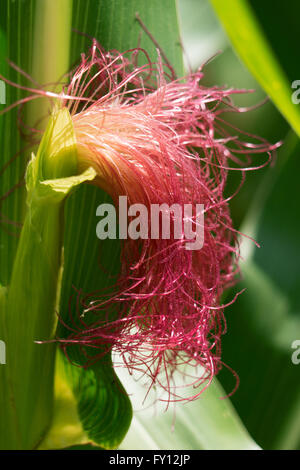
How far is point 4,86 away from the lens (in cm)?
62

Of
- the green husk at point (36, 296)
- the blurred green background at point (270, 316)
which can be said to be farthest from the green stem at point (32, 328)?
the blurred green background at point (270, 316)

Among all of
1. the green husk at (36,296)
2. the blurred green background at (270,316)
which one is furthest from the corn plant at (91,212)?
the blurred green background at (270,316)

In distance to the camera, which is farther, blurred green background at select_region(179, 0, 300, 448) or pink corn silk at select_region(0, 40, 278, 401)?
blurred green background at select_region(179, 0, 300, 448)

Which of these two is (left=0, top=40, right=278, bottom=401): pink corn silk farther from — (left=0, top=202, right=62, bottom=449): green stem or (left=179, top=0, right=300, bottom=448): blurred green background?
(left=179, top=0, right=300, bottom=448): blurred green background

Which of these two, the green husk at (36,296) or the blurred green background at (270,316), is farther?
the blurred green background at (270,316)

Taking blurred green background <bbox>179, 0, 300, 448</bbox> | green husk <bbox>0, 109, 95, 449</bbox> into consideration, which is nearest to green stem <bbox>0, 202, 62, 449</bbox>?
green husk <bbox>0, 109, 95, 449</bbox>

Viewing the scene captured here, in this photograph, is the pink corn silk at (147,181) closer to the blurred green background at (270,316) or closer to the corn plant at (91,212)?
the corn plant at (91,212)

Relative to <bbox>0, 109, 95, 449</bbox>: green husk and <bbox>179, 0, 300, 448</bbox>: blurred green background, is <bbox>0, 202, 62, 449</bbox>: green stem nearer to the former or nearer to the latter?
<bbox>0, 109, 95, 449</bbox>: green husk

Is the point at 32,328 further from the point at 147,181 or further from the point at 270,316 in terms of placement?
the point at 270,316

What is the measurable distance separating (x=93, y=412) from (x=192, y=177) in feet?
1.15

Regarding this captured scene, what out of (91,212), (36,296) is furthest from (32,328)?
(91,212)

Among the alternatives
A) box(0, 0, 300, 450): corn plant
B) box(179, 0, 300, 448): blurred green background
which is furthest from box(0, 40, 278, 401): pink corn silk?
box(179, 0, 300, 448): blurred green background

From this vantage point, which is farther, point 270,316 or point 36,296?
point 270,316

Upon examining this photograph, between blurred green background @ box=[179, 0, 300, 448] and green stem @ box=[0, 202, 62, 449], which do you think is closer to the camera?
green stem @ box=[0, 202, 62, 449]
